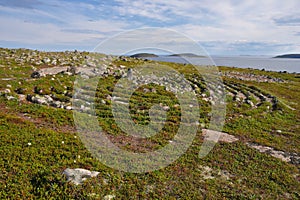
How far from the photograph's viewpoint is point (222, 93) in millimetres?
27688

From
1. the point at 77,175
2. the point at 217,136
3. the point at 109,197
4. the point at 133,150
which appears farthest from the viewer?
the point at 217,136

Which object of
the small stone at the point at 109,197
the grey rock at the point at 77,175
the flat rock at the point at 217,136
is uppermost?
the flat rock at the point at 217,136

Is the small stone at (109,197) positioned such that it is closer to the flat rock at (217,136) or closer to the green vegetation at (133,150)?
the green vegetation at (133,150)

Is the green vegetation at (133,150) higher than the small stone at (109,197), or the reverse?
the green vegetation at (133,150)

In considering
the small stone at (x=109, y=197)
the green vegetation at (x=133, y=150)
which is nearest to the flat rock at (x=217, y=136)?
the green vegetation at (x=133, y=150)

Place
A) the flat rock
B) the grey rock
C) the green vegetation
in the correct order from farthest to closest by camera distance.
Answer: the flat rock, the grey rock, the green vegetation

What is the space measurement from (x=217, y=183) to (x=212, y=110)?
11.1 m

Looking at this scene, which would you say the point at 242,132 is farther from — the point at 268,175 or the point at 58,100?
the point at 58,100

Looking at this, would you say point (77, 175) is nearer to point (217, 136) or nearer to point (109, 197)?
point (109, 197)

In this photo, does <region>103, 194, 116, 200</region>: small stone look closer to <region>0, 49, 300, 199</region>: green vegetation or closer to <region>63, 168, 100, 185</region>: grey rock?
<region>0, 49, 300, 199</region>: green vegetation

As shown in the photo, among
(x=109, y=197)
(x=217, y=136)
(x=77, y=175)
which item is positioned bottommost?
(x=109, y=197)

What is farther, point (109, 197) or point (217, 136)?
point (217, 136)

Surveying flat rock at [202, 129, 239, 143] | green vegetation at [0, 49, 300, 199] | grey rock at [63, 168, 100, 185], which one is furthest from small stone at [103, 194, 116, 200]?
flat rock at [202, 129, 239, 143]

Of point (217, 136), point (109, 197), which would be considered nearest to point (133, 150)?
point (109, 197)
